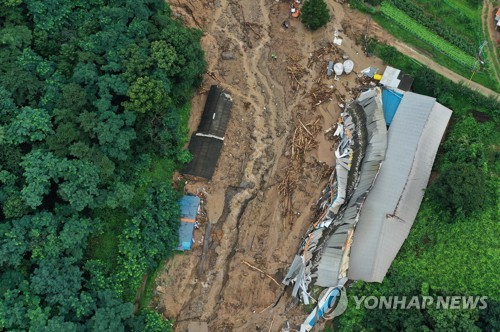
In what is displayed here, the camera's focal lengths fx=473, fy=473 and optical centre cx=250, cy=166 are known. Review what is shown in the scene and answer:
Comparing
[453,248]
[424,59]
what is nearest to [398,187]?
[453,248]

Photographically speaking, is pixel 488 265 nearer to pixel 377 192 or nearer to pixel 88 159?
pixel 377 192

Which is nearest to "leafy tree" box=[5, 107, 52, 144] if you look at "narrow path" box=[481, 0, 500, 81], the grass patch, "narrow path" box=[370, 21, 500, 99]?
"narrow path" box=[370, 21, 500, 99]

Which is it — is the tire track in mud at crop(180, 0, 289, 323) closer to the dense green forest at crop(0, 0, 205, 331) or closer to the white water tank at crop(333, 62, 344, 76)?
the dense green forest at crop(0, 0, 205, 331)

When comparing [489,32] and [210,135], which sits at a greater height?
[489,32]

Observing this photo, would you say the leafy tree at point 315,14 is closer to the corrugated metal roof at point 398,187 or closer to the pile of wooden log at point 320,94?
the pile of wooden log at point 320,94

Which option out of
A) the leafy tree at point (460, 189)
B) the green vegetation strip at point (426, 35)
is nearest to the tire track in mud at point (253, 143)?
the green vegetation strip at point (426, 35)

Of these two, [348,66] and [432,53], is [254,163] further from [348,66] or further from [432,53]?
[432,53]
